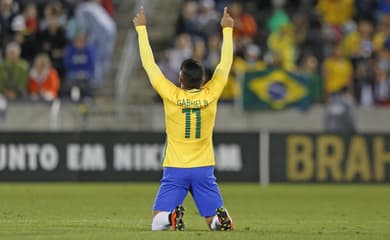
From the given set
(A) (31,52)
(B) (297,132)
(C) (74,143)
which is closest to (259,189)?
(B) (297,132)

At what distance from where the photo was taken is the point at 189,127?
1211 centimetres

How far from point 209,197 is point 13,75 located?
12.4 m

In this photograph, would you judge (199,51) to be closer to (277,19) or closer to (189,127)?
(277,19)

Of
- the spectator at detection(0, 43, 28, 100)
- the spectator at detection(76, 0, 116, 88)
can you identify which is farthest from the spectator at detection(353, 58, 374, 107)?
the spectator at detection(0, 43, 28, 100)

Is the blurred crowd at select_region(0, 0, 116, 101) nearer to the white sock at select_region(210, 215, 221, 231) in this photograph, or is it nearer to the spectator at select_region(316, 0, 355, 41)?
the spectator at select_region(316, 0, 355, 41)

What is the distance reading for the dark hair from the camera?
Result: 11945 millimetres

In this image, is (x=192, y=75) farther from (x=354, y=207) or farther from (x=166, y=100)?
(x=354, y=207)

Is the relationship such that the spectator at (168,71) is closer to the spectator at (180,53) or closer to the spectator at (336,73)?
the spectator at (180,53)

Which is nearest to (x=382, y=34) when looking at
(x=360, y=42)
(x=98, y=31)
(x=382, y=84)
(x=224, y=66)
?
(x=360, y=42)

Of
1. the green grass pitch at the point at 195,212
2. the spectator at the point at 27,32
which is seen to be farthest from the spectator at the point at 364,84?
the spectator at the point at 27,32

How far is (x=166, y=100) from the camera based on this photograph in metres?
12.1

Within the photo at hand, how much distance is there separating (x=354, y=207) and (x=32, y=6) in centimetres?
1033

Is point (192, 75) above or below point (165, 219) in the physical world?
above

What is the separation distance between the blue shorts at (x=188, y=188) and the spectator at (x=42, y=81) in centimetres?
1232
